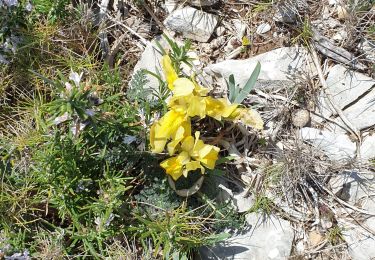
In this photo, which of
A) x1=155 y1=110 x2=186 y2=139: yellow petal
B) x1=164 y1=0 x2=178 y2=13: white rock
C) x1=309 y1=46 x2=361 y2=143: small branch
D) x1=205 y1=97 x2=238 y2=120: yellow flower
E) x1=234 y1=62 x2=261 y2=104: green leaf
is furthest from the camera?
x1=164 y1=0 x2=178 y2=13: white rock

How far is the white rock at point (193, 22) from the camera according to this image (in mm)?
3230

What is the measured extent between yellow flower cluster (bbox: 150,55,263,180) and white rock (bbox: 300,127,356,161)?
518 millimetres

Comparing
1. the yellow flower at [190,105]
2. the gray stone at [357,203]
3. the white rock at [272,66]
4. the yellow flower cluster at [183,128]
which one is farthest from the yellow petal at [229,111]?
the gray stone at [357,203]

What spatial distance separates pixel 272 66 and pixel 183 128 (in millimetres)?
736

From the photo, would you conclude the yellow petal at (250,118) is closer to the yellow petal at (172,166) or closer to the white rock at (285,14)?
the yellow petal at (172,166)

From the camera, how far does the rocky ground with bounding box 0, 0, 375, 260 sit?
3.00 metres

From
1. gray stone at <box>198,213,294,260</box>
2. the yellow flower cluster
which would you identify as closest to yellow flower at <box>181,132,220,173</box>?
the yellow flower cluster

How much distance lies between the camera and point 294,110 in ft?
10.3

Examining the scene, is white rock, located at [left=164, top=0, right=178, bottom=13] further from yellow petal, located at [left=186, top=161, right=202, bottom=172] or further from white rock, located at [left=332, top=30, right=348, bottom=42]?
yellow petal, located at [left=186, top=161, right=202, bottom=172]

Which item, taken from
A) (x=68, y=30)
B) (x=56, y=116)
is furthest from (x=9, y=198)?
(x=68, y=30)

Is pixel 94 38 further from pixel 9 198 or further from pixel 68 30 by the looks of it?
pixel 9 198

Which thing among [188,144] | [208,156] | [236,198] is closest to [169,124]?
[188,144]

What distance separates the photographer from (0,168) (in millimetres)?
2980

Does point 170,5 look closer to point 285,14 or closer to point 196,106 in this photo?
point 285,14
